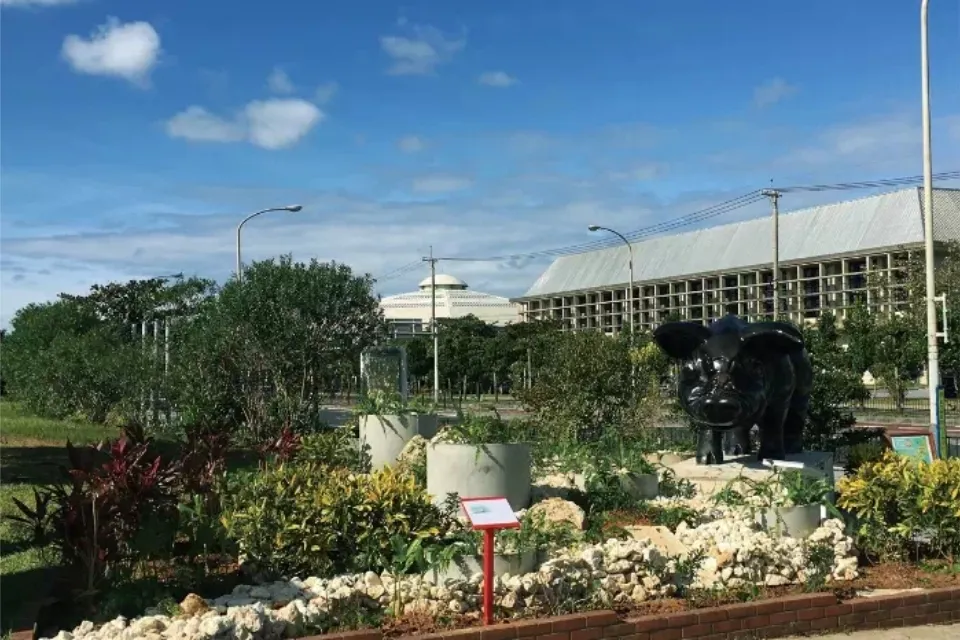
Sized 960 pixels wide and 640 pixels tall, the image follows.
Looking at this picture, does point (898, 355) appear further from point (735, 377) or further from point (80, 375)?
point (735, 377)

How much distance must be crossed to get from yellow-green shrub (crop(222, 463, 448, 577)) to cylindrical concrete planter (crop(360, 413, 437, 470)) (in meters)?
3.49

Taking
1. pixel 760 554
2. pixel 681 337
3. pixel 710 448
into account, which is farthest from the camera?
pixel 710 448

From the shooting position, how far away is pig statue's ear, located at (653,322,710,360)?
11008 mm

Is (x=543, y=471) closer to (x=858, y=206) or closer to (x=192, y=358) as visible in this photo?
(x=192, y=358)

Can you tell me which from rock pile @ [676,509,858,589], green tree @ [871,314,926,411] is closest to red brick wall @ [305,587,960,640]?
rock pile @ [676,509,858,589]

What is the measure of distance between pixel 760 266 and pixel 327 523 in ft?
235

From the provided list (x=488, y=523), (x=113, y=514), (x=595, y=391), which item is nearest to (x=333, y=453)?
(x=113, y=514)

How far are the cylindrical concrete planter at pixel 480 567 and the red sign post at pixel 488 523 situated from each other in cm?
38

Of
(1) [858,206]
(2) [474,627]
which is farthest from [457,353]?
(2) [474,627]

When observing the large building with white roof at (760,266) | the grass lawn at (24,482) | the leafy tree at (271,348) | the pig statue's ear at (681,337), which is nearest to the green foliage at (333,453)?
the grass lawn at (24,482)

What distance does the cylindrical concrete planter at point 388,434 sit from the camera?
437 inches

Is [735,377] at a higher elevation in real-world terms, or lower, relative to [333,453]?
higher

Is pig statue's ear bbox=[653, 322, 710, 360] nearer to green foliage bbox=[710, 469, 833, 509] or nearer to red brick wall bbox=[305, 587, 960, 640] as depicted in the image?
green foliage bbox=[710, 469, 833, 509]

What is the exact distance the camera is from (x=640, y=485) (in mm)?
9656
